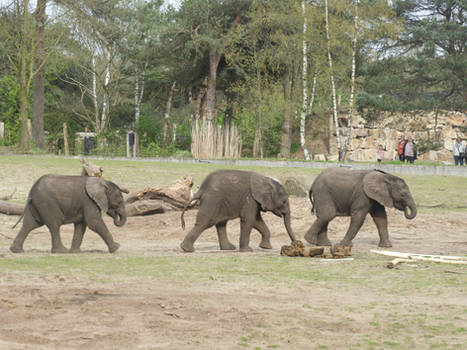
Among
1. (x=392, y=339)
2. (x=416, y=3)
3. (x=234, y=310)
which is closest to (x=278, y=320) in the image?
(x=234, y=310)

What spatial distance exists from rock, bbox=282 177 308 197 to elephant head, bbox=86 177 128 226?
313 inches

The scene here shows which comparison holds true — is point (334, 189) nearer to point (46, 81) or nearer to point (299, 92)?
point (299, 92)

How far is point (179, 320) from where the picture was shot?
700 cm

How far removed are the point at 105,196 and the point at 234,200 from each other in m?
2.08

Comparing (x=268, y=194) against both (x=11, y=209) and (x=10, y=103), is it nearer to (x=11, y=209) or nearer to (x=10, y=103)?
(x=11, y=209)

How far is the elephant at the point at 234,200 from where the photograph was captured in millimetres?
12648

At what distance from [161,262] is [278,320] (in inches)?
165

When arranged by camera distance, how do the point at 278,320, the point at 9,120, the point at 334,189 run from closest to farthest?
the point at 278,320, the point at 334,189, the point at 9,120

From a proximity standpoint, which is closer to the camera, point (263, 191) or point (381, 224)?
point (263, 191)

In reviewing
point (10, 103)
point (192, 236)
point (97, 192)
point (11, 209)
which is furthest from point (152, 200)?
point (10, 103)

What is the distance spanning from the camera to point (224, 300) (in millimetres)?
7941

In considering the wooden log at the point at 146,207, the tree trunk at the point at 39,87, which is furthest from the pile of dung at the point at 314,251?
the tree trunk at the point at 39,87

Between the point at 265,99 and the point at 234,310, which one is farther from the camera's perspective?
the point at 265,99

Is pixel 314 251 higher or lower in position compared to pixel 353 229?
lower
